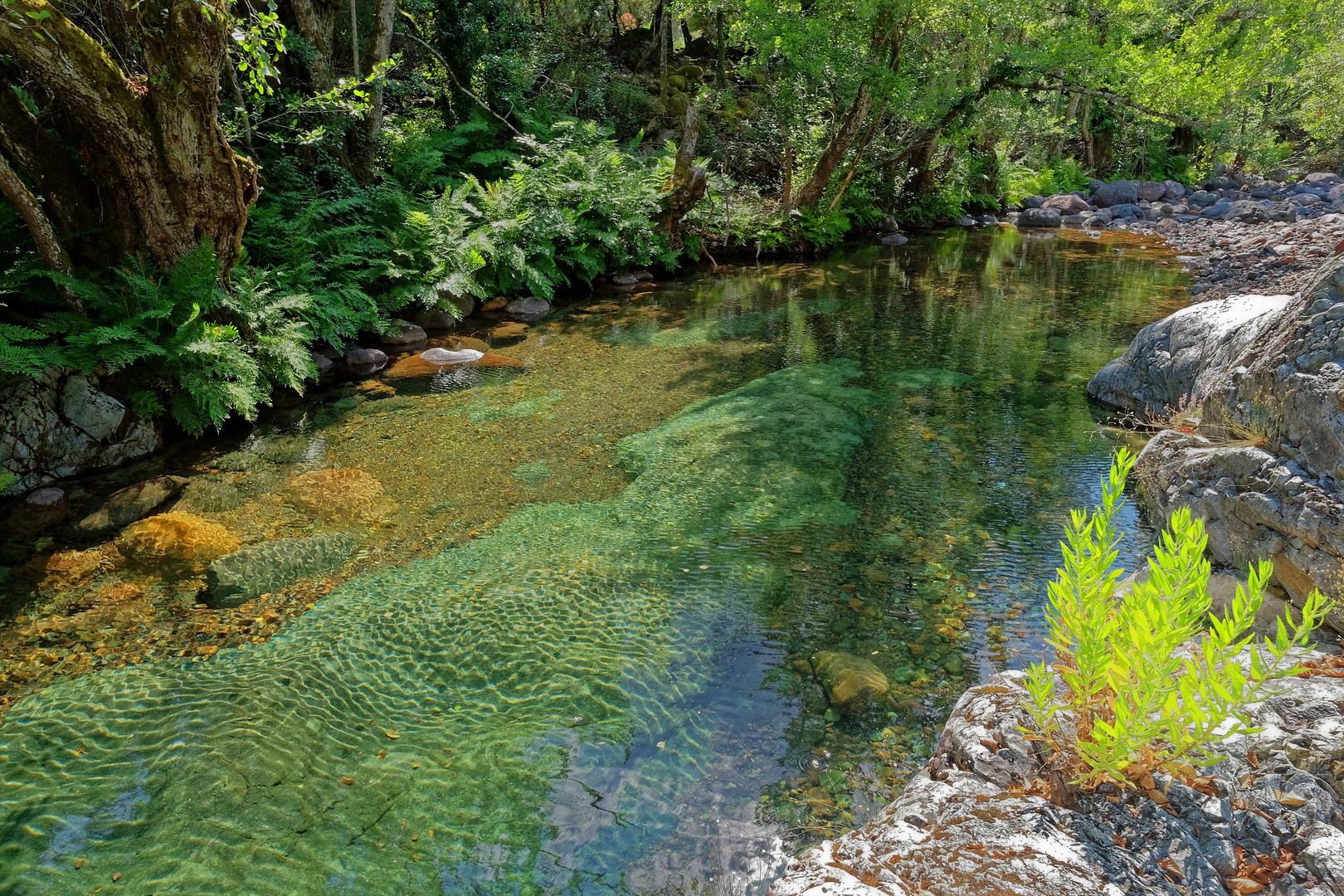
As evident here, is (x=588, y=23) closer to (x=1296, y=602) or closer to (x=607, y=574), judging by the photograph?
(x=607, y=574)

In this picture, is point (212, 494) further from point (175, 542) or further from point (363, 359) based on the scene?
point (363, 359)

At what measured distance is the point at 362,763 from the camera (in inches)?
134

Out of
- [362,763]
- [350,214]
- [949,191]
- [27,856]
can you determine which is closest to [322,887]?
[362,763]

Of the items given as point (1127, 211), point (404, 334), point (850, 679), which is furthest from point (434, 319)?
point (1127, 211)

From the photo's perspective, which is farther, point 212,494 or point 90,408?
point 90,408

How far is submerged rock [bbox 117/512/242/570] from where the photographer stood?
5.03 m

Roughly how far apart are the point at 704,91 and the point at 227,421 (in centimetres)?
1412

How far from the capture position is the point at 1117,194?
2378 centimetres

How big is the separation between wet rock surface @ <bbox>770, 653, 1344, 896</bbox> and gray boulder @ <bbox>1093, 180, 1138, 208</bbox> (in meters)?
25.8

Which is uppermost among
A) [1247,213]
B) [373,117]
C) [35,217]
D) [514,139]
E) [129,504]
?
[373,117]

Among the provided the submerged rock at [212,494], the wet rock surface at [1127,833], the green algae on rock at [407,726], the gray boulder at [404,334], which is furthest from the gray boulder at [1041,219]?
the submerged rock at [212,494]

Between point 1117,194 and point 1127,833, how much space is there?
26936 mm

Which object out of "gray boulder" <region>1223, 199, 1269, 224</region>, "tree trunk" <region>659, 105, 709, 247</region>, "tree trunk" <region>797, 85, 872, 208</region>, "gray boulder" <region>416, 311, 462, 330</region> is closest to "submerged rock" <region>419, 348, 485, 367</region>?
"gray boulder" <region>416, 311, 462, 330</region>

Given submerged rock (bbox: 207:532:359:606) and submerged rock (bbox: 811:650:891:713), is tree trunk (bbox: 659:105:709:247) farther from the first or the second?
submerged rock (bbox: 811:650:891:713)
